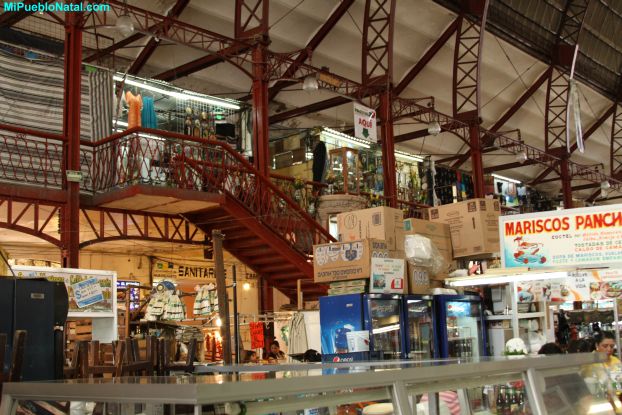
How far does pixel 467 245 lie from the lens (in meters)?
10.3

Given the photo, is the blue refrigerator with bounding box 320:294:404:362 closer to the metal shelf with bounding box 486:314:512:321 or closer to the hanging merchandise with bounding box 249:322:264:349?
the metal shelf with bounding box 486:314:512:321

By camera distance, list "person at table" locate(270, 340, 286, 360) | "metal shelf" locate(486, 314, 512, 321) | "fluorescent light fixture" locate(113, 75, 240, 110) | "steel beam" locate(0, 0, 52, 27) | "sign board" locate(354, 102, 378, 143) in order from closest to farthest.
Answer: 1. "metal shelf" locate(486, 314, 512, 321)
2. "person at table" locate(270, 340, 286, 360)
3. "steel beam" locate(0, 0, 52, 27)
4. "fluorescent light fixture" locate(113, 75, 240, 110)
5. "sign board" locate(354, 102, 378, 143)

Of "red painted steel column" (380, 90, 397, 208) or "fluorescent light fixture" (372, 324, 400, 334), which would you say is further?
"red painted steel column" (380, 90, 397, 208)

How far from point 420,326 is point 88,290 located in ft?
12.9

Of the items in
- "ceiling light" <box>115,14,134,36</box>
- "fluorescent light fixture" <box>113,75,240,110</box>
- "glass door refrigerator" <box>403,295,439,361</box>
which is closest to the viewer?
"glass door refrigerator" <box>403,295,439,361</box>

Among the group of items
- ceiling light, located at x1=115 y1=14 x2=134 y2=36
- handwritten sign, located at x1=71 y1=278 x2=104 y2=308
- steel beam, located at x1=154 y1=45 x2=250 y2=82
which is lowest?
handwritten sign, located at x1=71 y1=278 x2=104 y2=308

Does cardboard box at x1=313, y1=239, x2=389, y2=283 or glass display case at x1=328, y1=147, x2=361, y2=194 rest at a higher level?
glass display case at x1=328, y1=147, x2=361, y2=194

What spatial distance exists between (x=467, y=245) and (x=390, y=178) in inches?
260

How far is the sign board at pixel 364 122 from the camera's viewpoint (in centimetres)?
1545

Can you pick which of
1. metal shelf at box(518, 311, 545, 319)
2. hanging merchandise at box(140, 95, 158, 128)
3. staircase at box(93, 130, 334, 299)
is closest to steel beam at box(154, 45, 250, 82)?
hanging merchandise at box(140, 95, 158, 128)

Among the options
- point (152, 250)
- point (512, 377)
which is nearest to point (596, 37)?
point (152, 250)

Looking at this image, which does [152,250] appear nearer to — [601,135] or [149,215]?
[149,215]

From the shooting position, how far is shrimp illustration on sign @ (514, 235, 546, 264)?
25.6 ft

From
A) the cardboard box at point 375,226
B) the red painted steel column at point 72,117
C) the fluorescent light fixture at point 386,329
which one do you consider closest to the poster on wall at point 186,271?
the red painted steel column at point 72,117
